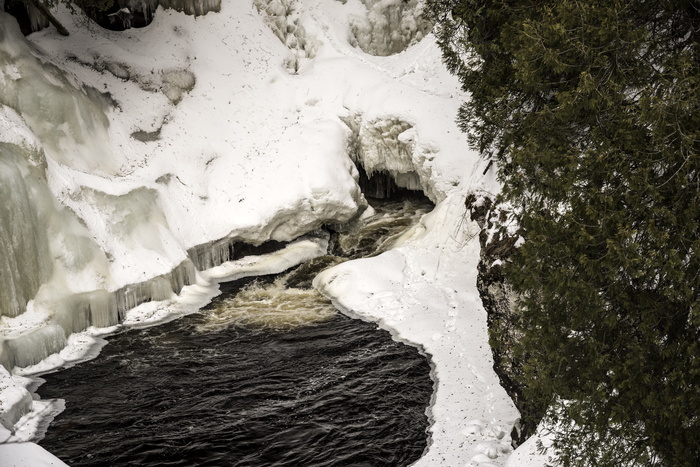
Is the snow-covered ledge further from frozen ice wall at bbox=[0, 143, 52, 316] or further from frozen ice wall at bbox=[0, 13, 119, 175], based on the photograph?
frozen ice wall at bbox=[0, 13, 119, 175]

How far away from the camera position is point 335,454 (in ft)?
34.6

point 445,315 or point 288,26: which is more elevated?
point 288,26

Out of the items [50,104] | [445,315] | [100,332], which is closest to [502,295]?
[445,315]

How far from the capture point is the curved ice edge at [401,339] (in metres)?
11.5

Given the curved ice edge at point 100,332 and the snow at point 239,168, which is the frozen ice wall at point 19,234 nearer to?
the snow at point 239,168

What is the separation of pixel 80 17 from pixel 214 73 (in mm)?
5250

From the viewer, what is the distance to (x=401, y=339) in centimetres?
1527

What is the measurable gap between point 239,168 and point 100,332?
8.44 metres

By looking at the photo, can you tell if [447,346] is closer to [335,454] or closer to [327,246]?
[335,454]

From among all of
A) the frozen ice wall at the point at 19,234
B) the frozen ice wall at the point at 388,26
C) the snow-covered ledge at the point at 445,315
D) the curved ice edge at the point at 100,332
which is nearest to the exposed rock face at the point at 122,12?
the frozen ice wall at the point at 388,26

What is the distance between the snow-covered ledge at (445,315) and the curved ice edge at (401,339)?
0.13 ft

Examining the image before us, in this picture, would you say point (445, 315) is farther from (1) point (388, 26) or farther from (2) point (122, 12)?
Answer: (2) point (122, 12)

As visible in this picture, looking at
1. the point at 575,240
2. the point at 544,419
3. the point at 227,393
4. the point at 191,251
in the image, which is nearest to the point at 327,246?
the point at 191,251

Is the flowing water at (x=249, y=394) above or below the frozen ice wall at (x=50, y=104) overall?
below
